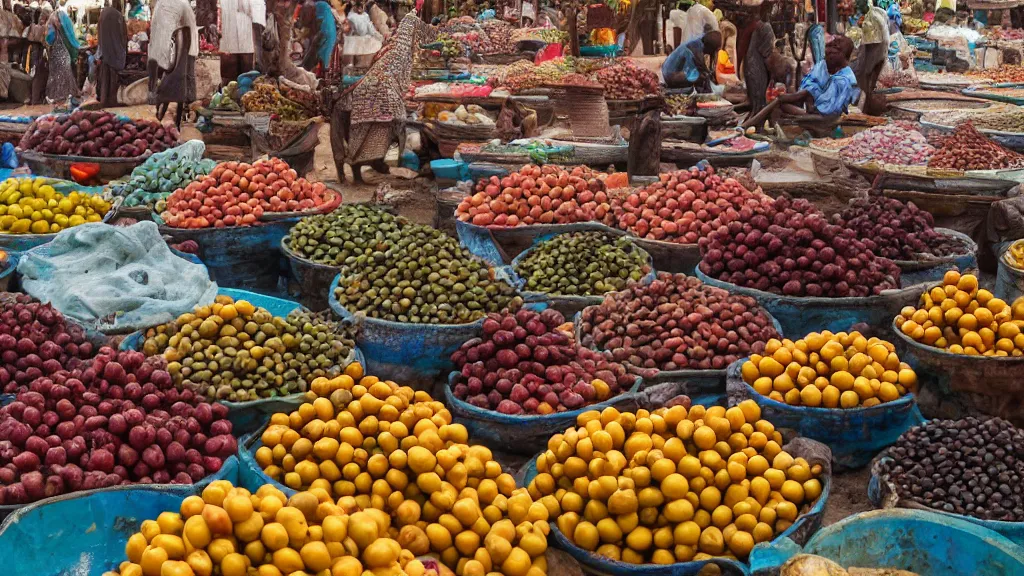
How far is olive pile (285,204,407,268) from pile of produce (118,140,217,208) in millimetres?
1112

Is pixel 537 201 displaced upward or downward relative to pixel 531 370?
upward

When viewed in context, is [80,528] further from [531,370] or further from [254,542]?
[531,370]

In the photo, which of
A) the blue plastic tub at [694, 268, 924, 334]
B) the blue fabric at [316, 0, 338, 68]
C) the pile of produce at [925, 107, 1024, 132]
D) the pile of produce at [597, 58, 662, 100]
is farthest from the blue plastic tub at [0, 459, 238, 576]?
the blue fabric at [316, 0, 338, 68]

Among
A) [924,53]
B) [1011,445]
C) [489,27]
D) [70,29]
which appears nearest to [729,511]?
[1011,445]

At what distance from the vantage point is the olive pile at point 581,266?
4371mm

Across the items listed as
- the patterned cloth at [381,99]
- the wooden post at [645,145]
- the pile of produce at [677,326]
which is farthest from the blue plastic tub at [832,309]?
the patterned cloth at [381,99]

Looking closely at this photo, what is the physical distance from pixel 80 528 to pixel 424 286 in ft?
5.84

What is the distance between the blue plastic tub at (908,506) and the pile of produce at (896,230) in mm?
2019

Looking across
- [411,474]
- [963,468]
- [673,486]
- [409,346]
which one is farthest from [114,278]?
[963,468]

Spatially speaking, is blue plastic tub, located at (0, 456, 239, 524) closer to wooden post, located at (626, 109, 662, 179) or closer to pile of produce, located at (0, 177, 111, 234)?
pile of produce, located at (0, 177, 111, 234)

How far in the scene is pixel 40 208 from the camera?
4988 millimetres

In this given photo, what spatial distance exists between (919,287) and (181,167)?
4.46m

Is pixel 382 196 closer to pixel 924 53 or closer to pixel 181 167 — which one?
pixel 181 167

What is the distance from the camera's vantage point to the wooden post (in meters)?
6.69
